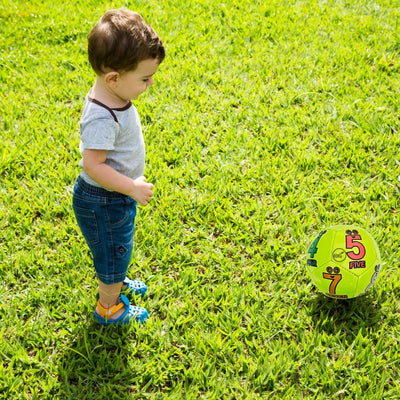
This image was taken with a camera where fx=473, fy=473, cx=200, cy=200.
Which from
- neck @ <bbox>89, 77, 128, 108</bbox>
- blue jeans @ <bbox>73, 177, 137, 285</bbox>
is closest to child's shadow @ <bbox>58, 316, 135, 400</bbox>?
blue jeans @ <bbox>73, 177, 137, 285</bbox>

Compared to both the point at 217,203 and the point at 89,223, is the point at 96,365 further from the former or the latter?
the point at 217,203

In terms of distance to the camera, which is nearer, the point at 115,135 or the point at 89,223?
the point at 115,135

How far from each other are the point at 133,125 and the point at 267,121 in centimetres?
229

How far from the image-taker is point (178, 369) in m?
2.64

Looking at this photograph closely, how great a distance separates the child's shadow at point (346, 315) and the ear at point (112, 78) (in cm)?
179

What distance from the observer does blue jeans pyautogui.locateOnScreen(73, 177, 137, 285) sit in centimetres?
245

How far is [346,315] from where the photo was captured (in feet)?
9.57

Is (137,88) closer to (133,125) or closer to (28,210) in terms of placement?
(133,125)

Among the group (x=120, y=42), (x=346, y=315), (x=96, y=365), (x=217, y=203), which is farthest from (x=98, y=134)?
(x=346, y=315)

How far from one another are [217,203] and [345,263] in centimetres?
116

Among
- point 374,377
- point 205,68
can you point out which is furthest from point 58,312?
point 205,68

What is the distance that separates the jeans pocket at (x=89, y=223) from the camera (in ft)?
8.14

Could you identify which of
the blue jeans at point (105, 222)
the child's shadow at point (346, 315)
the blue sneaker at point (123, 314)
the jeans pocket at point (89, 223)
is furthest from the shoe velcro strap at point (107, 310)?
the child's shadow at point (346, 315)

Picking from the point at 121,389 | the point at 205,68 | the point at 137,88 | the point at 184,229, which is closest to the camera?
the point at 137,88
